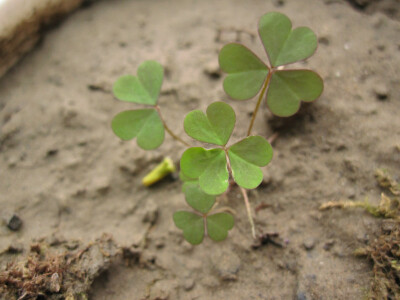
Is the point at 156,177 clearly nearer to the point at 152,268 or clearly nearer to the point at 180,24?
the point at 152,268

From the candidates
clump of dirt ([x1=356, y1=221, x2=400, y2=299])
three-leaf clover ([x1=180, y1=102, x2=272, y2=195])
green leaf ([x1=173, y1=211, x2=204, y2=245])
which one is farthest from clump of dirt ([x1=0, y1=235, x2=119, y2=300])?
clump of dirt ([x1=356, y1=221, x2=400, y2=299])

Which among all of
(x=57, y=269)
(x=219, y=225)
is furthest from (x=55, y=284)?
(x=219, y=225)

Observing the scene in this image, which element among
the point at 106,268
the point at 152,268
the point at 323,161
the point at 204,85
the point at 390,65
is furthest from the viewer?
the point at 204,85

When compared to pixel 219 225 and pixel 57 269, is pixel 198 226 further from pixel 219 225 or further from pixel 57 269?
pixel 57 269

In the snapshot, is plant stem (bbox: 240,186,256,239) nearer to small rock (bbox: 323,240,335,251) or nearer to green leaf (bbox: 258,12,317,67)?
small rock (bbox: 323,240,335,251)

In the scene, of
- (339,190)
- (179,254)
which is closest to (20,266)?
(179,254)

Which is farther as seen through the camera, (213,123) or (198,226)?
(198,226)
